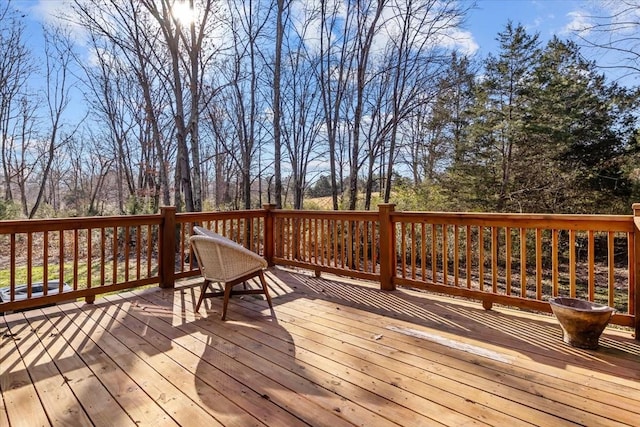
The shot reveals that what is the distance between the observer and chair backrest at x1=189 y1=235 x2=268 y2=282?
297 cm

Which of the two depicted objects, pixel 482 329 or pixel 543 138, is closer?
pixel 482 329

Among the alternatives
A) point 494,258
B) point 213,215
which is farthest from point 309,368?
point 213,215

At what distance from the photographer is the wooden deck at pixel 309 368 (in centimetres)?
165

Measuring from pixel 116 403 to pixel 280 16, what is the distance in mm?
7594

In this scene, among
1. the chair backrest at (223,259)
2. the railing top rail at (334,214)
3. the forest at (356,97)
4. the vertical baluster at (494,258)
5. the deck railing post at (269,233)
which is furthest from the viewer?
the forest at (356,97)

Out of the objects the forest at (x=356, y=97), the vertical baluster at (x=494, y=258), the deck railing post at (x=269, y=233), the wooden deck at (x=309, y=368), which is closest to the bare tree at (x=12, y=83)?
the forest at (x=356, y=97)

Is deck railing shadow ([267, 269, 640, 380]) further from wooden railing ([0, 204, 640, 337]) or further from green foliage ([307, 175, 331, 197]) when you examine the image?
green foliage ([307, 175, 331, 197])

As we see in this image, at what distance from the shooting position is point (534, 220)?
2.85 meters

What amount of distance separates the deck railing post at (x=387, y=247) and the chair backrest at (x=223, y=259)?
Result: 1425mm

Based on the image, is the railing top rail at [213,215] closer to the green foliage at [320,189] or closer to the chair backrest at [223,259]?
the chair backrest at [223,259]

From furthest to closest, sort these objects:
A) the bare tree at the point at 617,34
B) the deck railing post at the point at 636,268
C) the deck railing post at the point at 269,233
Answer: the bare tree at the point at 617,34 → the deck railing post at the point at 269,233 → the deck railing post at the point at 636,268

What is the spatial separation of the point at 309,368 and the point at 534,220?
7.37 feet

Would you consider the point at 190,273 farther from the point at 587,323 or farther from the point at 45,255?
the point at 587,323

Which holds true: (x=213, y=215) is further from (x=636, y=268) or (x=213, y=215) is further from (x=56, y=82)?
(x=56, y=82)
